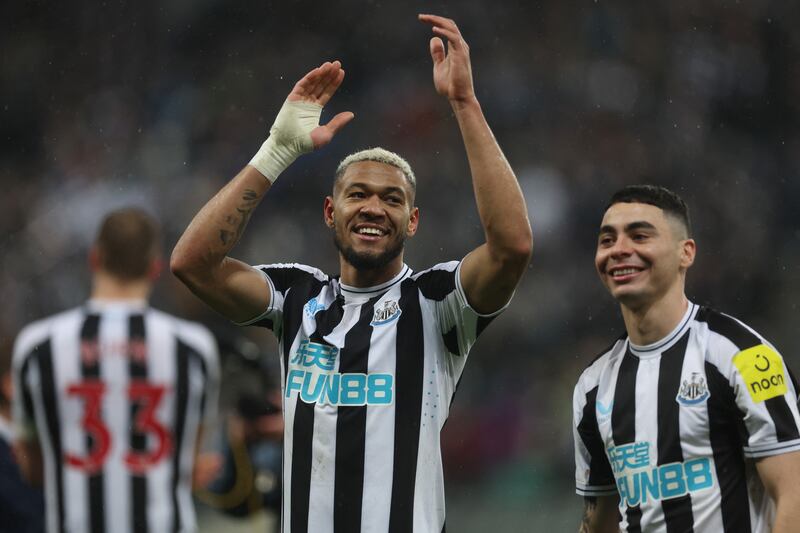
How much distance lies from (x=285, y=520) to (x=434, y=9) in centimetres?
624

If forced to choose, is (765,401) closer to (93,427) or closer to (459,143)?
(93,427)

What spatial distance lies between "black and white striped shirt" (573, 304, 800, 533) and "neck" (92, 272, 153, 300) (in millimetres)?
1352

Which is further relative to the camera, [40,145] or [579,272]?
[40,145]

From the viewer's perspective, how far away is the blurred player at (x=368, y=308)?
2.77 m

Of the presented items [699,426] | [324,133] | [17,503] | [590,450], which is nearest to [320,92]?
[324,133]

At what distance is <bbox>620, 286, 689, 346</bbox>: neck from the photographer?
3.02 m

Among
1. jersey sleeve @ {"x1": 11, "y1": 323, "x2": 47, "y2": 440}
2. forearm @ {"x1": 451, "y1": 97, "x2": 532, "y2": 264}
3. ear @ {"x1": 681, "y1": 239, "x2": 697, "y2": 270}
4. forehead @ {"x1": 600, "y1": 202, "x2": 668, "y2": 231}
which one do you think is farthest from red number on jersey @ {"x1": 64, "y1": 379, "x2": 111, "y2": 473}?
ear @ {"x1": 681, "y1": 239, "x2": 697, "y2": 270}

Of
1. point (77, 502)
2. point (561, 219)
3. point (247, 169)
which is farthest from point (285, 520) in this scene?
point (561, 219)


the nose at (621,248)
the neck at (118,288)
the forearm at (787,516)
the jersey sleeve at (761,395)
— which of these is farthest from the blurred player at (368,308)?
the forearm at (787,516)

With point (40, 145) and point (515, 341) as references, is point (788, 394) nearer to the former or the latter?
point (515, 341)

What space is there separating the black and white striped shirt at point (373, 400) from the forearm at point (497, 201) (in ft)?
0.65

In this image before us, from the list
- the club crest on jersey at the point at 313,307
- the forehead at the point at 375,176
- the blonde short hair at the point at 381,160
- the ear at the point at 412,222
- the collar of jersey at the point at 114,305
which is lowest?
the club crest on jersey at the point at 313,307

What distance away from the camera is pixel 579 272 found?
7.33 meters

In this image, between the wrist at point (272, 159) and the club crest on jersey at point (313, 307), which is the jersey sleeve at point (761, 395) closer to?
the club crest on jersey at point (313, 307)
